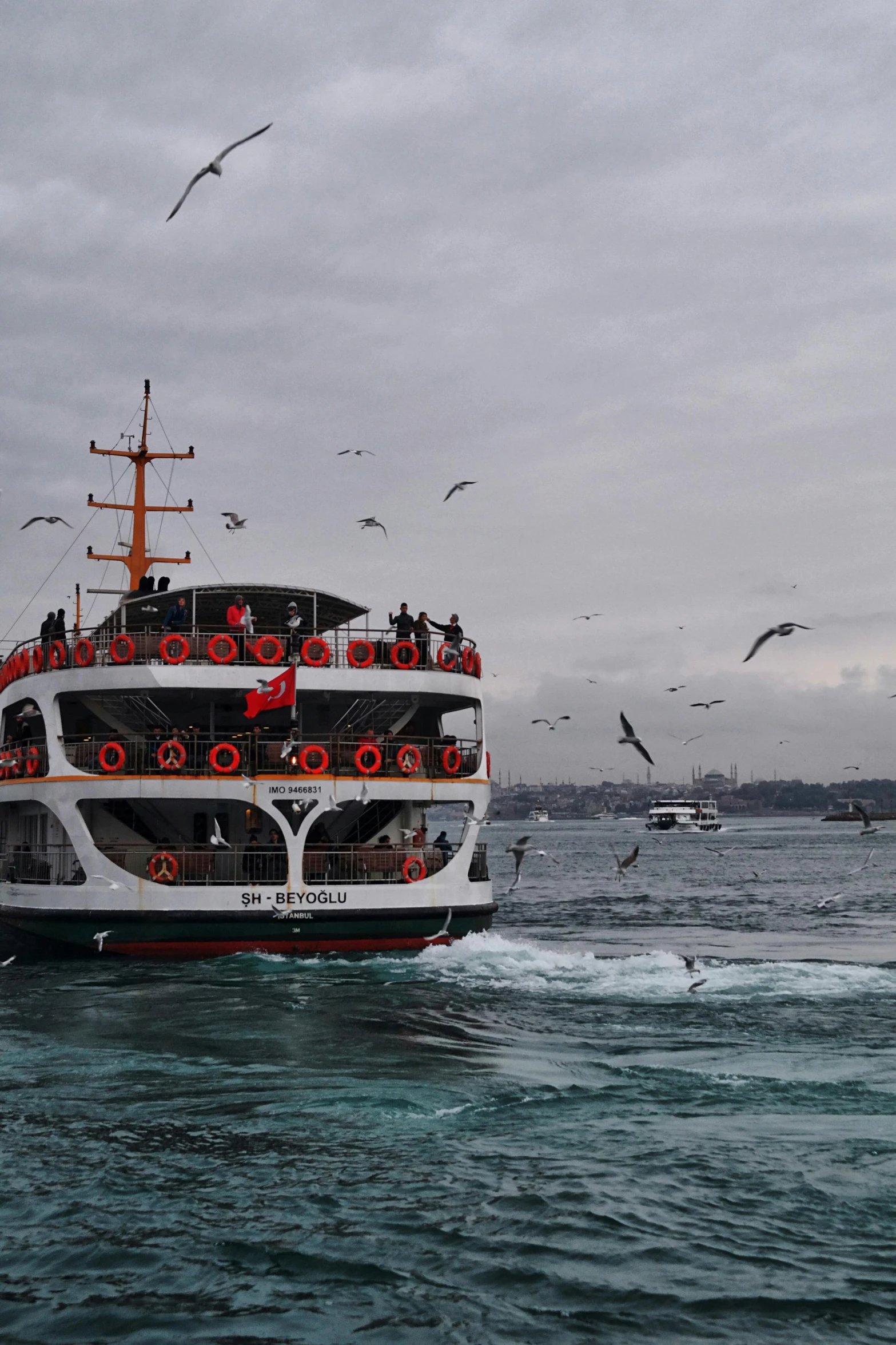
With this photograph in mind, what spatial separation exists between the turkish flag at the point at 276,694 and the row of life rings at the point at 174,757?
3.43 feet

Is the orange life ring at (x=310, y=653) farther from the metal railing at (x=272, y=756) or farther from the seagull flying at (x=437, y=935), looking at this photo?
the seagull flying at (x=437, y=935)

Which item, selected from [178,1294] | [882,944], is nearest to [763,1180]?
[178,1294]

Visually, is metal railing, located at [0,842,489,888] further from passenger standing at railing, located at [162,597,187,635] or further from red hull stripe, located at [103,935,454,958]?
passenger standing at railing, located at [162,597,187,635]

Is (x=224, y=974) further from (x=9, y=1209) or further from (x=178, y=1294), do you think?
(x=178, y=1294)

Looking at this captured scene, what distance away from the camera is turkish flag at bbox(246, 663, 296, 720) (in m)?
26.8

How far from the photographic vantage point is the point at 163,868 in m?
26.5

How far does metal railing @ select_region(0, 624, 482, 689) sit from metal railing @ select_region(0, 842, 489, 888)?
4058mm

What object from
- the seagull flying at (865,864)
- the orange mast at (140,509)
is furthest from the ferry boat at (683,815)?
the orange mast at (140,509)

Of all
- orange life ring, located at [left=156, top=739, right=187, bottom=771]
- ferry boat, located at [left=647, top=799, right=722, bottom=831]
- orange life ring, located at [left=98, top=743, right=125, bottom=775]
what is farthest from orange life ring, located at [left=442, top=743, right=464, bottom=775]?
ferry boat, located at [left=647, top=799, right=722, bottom=831]

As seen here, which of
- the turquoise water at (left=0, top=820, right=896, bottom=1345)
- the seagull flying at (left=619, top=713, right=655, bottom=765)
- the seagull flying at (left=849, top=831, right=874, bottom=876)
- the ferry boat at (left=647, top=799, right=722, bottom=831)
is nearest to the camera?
the turquoise water at (left=0, top=820, right=896, bottom=1345)

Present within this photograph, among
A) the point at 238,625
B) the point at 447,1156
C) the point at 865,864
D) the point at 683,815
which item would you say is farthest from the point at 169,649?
the point at 683,815

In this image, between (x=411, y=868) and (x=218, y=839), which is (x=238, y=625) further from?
(x=411, y=868)

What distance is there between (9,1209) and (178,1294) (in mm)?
2433

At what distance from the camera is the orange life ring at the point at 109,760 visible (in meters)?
26.5
